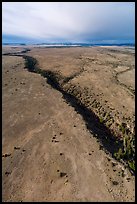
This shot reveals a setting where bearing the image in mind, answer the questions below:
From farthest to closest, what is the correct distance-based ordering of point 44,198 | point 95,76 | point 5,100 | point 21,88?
point 95,76, point 21,88, point 5,100, point 44,198

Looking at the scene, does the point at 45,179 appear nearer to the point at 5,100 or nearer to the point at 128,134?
the point at 128,134

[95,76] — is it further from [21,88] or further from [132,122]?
[132,122]

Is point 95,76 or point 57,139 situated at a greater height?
point 95,76

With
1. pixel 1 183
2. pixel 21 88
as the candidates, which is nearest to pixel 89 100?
pixel 21 88

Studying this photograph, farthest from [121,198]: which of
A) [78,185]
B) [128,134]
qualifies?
[128,134]

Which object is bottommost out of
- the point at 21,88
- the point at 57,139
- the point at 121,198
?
the point at 121,198

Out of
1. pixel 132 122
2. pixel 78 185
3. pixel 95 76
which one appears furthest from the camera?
pixel 95 76

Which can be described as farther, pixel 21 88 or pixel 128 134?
pixel 21 88
